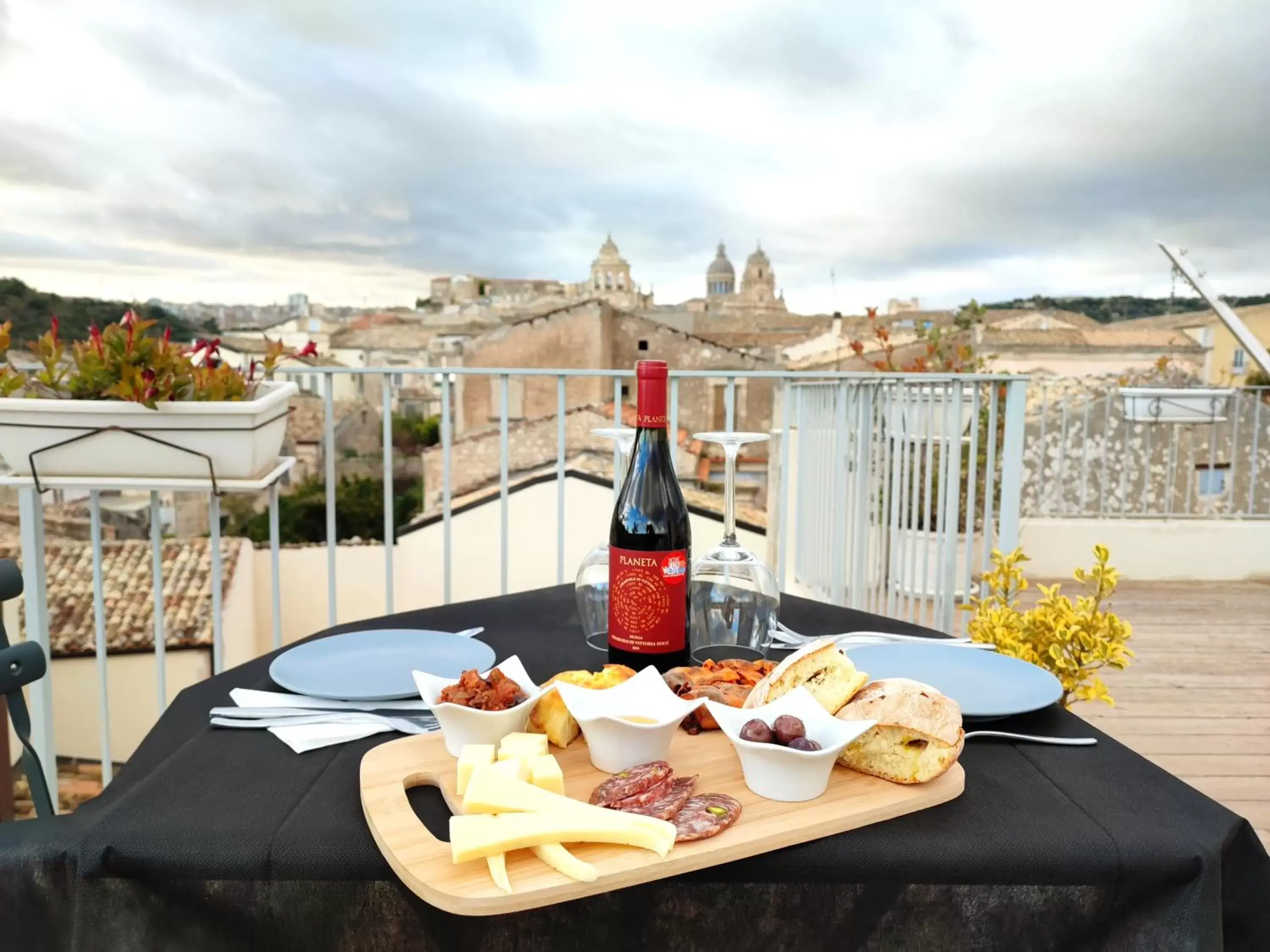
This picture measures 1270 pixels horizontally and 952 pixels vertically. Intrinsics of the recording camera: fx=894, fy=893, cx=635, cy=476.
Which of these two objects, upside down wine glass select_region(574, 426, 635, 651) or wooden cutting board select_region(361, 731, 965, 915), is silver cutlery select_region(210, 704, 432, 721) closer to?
wooden cutting board select_region(361, 731, 965, 915)

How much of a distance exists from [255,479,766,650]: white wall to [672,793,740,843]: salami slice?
8.44 m

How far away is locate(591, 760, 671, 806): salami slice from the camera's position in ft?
1.86

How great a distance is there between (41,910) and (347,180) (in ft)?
106

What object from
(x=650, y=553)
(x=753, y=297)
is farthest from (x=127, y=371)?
(x=753, y=297)

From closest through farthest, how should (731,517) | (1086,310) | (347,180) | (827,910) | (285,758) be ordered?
1. (827,910)
2. (285,758)
3. (731,517)
4. (1086,310)
5. (347,180)

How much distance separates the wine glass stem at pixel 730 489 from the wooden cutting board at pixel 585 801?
269 mm

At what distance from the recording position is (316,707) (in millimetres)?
773

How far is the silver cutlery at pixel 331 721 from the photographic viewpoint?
28.6 inches

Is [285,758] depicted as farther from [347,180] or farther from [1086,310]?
[347,180]

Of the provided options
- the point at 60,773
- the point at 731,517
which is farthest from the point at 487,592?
the point at 731,517

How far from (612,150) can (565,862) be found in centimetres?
2969

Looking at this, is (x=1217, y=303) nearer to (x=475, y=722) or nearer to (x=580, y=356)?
(x=475, y=722)

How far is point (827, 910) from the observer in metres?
0.56

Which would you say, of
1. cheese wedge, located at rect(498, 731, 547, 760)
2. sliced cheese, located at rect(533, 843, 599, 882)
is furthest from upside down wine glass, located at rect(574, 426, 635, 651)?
sliced cheese, located at rect(533, 843, 599, 882)
